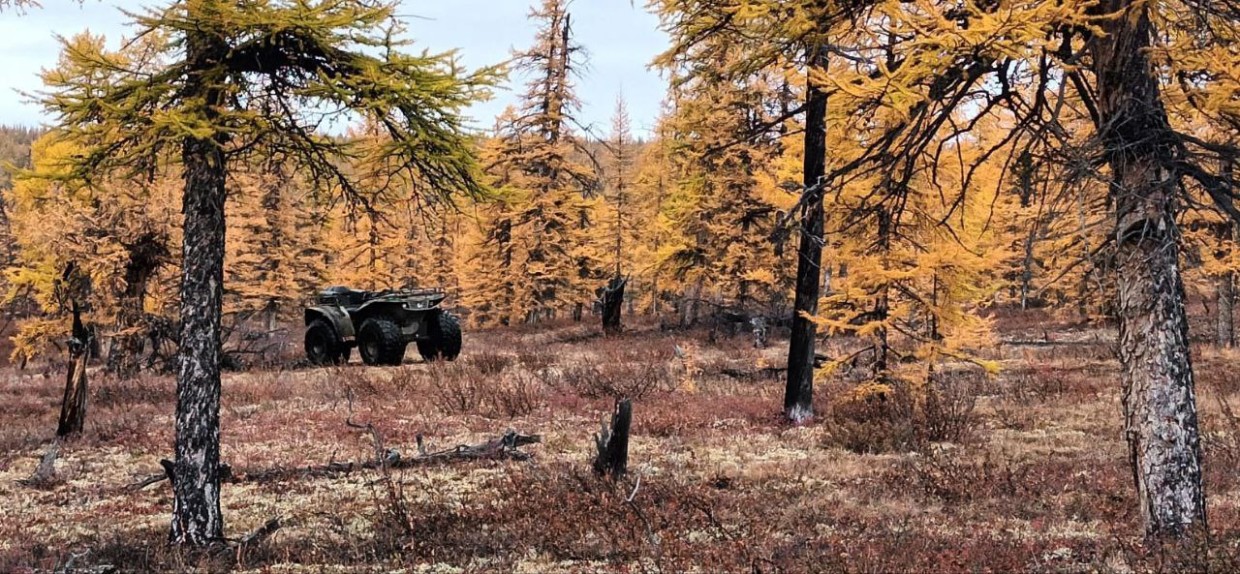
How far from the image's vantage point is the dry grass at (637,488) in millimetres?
6195

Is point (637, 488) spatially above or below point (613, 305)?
below

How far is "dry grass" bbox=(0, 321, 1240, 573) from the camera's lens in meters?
6.20

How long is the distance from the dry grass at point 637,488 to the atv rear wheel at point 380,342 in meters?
3.16

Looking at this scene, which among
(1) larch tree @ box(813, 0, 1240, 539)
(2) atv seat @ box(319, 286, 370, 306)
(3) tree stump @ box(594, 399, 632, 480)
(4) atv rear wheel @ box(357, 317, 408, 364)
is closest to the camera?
(1) larch tree @ box(813, 0, 1240, 539)

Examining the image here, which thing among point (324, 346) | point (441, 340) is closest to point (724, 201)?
point (441, 340)

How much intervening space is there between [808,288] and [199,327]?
8442mm

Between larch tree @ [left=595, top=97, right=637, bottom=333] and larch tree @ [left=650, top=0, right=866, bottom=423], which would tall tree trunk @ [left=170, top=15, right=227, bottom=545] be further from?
larch tree @ [left=595, top=97, right=637, bottom=333]

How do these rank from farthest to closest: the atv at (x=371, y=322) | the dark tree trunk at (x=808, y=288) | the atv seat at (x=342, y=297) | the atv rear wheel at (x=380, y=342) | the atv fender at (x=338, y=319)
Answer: the atv seat at (x=342, y=297), the atv fender at (x=338, y=319), the atv at (x=371, y=322), the atv rear wheel at (x=380, y=342), the dark tree trunk at (x=808, y=288)

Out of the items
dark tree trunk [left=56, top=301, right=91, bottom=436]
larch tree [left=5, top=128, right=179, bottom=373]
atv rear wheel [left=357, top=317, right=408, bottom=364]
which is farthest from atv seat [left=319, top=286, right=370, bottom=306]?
dark tree trunk [left=56, top=301, right=91, bottom=436]

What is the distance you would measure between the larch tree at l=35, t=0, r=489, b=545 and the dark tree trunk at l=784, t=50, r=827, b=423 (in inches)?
251

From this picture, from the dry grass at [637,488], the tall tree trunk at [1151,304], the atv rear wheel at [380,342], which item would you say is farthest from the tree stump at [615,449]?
the atv rear wheel at [380,342]

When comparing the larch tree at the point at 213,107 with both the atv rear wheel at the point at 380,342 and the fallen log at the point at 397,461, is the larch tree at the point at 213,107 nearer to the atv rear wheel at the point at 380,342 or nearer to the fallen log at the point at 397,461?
the fallen log at the point at 397,461

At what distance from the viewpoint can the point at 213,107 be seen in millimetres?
6238

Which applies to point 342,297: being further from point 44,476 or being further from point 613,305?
point 44,476
